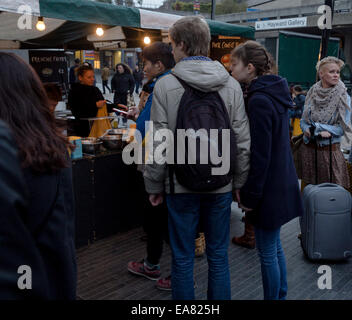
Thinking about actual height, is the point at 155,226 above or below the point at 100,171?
below

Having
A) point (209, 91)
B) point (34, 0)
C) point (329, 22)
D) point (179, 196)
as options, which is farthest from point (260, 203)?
point (329, 22)

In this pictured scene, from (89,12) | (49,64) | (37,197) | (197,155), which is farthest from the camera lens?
(49,64)

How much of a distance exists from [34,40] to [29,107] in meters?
7.22

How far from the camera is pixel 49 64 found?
31.3 ft

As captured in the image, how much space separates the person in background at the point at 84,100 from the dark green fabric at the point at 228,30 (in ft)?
7.08

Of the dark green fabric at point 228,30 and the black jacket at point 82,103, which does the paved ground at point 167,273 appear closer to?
the black jacket at point 82,103

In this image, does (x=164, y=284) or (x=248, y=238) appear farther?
(x=248, y=238)

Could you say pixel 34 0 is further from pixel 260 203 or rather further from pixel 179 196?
pixel 260 203

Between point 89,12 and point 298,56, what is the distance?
1069cm

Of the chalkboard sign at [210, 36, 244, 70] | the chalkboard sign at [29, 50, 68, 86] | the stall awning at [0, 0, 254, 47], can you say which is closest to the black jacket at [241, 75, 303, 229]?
the stall awning at [0, 0, 254, 47]

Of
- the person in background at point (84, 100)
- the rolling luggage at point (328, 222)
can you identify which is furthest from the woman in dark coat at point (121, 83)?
the rolling luggage at point (328, 222)

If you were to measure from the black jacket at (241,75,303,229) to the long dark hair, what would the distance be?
4.61 feet

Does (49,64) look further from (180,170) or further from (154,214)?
(180,170)

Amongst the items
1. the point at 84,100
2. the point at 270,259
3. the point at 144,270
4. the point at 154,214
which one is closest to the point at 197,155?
the point at 270,259
